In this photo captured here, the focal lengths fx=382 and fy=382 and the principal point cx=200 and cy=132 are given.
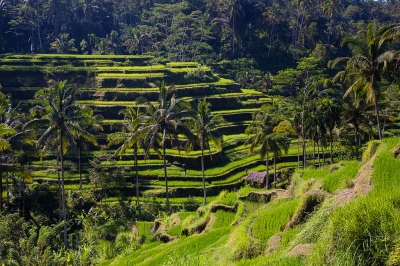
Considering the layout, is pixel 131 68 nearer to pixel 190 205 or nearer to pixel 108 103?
pixel 108 103

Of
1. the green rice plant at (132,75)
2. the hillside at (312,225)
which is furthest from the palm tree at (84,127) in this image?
the green rice plant at (132,75)

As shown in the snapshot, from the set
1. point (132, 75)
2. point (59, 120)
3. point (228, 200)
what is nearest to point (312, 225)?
point (228, 200)

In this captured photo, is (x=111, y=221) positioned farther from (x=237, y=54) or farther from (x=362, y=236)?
(x=237, y=54)

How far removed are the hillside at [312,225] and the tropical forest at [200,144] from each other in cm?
4

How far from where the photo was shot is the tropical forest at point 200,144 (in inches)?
417

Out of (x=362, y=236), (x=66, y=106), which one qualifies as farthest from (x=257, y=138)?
(x=362, y=236)

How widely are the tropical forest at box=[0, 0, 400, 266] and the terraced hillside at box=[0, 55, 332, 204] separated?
20cm

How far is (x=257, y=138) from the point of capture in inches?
1270

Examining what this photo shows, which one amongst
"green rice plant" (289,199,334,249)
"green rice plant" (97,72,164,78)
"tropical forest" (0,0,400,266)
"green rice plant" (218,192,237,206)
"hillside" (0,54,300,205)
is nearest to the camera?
"green rice plant" (289,199,334,249)

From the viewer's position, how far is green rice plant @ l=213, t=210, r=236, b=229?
58.3ft

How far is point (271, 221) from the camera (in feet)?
39.5

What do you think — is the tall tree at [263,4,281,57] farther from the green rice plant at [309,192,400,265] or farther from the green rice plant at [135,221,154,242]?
the green rice plant at [309,192,400,265]

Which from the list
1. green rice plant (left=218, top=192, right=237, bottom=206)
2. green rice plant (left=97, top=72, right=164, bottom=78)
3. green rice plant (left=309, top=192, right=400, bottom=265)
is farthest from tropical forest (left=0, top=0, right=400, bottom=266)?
green rice plant (left=97, top=72, right=164, bottom=78)

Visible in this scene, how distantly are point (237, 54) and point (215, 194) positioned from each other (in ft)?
172
